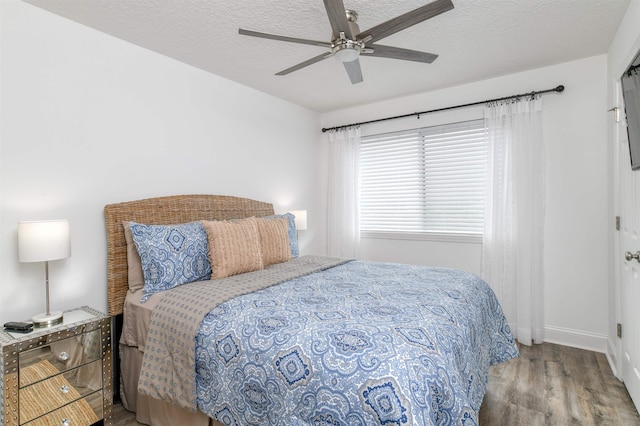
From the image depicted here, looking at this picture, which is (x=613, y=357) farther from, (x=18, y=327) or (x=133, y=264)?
(x=18, y=327)

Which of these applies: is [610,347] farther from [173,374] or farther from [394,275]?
[173,374]

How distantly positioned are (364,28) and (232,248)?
188 cm

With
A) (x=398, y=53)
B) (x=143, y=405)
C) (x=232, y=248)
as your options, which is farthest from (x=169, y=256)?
(x=398, y=53)

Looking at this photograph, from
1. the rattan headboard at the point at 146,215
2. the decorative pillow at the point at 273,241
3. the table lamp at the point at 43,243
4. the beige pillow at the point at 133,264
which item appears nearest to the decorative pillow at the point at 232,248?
the decorative pillow at the point at 273,241

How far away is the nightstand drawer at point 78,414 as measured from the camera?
179 centimetres

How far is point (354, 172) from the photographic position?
4406mm

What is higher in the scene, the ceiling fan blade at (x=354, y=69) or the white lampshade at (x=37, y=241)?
the ceiling fan blade at (x=354, y=69)

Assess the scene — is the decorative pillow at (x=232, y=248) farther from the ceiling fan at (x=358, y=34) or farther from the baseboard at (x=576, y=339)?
the baseboard at (x=576, y=339)

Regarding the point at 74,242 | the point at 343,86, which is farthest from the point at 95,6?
the point at 343,86

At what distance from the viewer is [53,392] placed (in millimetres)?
1812

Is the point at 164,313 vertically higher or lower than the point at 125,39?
lower

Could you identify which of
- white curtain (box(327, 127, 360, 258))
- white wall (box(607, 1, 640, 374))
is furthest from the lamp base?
white wall (box(607, 1, 640, 374))

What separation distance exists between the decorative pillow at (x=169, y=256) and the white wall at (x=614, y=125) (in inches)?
121

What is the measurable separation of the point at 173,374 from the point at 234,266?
90cm
